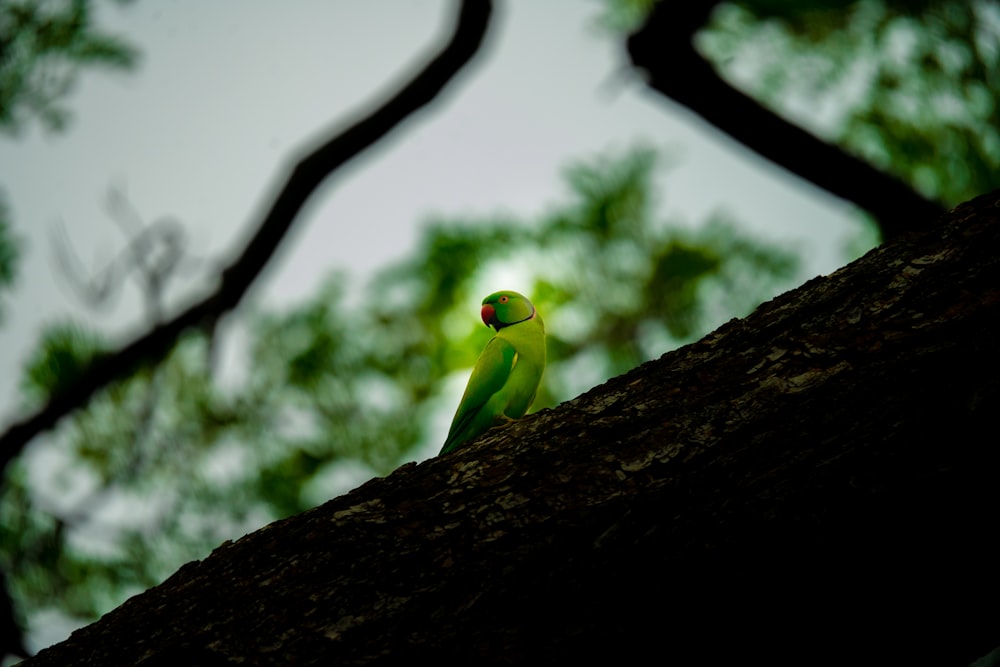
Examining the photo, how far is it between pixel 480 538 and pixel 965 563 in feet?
3.26

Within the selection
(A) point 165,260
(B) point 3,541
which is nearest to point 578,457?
(A) point 165,260

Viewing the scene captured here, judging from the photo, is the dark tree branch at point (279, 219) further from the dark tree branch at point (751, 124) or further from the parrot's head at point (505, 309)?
the parrot's head at point (505, 309)

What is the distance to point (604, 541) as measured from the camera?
5.43 feet

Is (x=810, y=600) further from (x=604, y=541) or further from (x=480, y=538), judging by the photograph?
(x=480, y=538)

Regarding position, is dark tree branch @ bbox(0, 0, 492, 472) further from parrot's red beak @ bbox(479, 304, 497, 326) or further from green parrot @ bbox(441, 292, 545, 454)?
green parrot @ bbox(441, 292, 545, 454)

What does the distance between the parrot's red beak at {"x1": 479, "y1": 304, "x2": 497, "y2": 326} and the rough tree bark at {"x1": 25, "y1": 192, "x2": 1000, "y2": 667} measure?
2059 millimetres

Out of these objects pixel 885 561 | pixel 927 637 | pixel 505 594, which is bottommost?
pixel 927 637

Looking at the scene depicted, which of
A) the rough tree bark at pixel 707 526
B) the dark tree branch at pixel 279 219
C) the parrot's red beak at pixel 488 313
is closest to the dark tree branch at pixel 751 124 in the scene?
the dark tree branch at pixel 279 219

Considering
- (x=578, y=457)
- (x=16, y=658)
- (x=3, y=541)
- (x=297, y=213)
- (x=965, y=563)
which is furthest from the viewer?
(x=3, y=541)

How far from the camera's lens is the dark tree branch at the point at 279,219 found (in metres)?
3.71

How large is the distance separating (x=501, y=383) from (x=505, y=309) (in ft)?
2.53

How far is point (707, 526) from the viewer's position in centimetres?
161

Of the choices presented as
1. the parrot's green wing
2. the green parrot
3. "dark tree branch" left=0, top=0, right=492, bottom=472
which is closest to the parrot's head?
the green parrot

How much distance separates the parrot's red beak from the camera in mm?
4039
